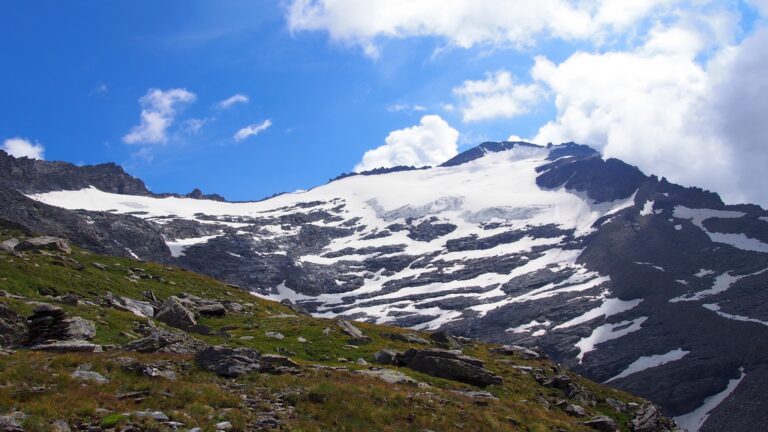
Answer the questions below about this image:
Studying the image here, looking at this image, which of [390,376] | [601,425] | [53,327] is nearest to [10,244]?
[53,327]

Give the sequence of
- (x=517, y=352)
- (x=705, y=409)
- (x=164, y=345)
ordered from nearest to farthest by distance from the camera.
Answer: (x=164, y=345)
(x=517, y=352)
(x=705, y=409)

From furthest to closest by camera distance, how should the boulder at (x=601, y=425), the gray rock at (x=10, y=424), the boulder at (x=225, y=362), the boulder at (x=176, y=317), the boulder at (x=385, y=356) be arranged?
the boulder at (x=176, y=317) < the boulder at (x=385, y=356) < the boulder at (x=601, y=425) < the boulder at (x=225, y=362) < the gray rock at (x=10, y=424)

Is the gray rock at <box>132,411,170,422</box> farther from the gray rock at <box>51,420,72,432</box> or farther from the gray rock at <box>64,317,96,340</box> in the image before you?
the gray rock at <box>64,317,96,340</box>

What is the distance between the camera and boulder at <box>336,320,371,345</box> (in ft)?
149

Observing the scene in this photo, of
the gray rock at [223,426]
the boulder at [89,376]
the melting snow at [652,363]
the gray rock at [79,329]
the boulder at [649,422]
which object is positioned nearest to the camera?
the gray rock at [223,426]

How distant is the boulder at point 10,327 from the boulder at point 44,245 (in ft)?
89.1

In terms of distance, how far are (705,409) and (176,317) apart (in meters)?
170

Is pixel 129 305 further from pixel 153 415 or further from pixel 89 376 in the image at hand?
pixel 153 415

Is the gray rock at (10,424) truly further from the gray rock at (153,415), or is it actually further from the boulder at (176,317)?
the boulder at (176,317)

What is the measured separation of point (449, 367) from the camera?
121ft

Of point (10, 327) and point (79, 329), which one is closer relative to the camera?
point (10, 327)

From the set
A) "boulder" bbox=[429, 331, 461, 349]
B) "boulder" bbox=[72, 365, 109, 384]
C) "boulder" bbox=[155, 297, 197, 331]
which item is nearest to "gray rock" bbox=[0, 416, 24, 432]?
"boulder" bbox=[72, 365, 109, 384]

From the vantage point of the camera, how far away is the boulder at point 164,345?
93.4 ft

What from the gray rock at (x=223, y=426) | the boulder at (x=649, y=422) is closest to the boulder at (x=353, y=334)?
the boulder at (x=649, y=422)
